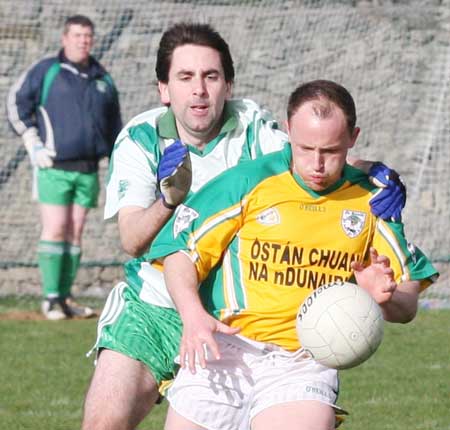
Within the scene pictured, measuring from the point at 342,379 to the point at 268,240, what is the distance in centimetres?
369

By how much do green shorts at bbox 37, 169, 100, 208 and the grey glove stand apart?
0.10 meters

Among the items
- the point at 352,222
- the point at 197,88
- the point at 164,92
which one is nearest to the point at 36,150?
the point at 164,92

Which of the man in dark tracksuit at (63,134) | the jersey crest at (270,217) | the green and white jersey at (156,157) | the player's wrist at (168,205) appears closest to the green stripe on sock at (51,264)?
the man in dark tracksuit at (63,134)

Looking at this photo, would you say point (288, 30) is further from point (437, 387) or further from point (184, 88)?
point (184, 88)

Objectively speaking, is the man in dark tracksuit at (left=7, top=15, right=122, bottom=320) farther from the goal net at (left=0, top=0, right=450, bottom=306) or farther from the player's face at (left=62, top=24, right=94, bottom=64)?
the goal net at (left=0, top=0, right=450, bottom=306)

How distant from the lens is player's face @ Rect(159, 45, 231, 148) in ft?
15.9

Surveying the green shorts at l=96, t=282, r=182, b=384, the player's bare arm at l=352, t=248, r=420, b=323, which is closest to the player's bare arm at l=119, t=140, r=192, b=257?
the green shorts at l=96, t=282, r=182, b=384

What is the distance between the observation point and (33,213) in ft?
41.7

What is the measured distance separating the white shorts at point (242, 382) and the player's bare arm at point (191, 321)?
0.22 meters

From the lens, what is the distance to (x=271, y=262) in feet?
14.6

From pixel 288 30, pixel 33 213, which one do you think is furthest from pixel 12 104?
pixel 288 30

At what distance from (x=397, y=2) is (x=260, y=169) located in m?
9.52

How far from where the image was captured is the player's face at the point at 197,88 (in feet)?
15.9

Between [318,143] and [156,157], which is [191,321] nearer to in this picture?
[318,143]
